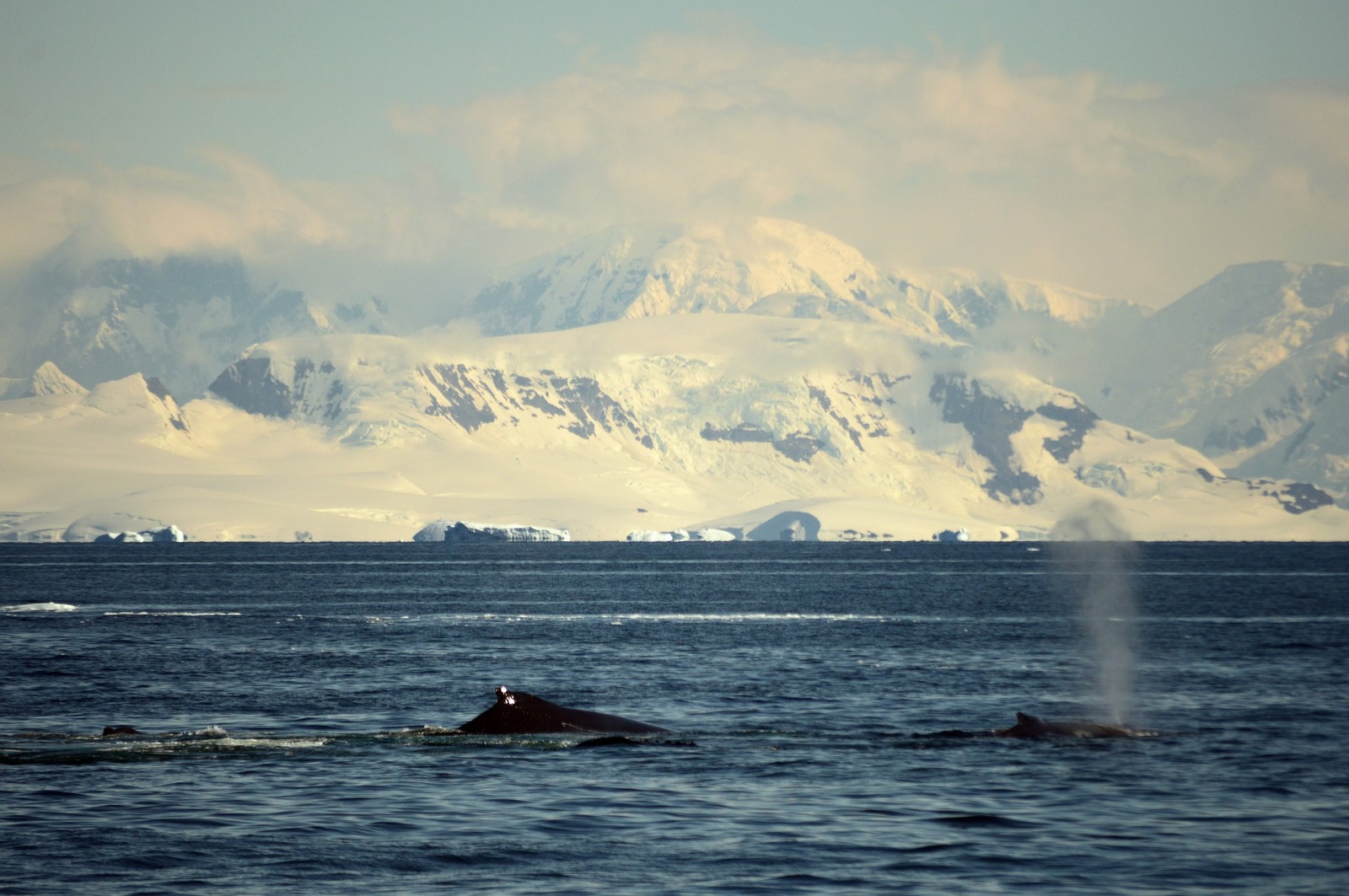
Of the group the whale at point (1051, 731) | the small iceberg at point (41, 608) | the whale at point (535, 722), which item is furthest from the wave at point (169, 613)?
the whale at point (1051, 731)

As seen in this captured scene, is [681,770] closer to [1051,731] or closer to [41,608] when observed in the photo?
[1051,731]

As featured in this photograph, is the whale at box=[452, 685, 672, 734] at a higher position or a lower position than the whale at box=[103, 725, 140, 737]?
higher

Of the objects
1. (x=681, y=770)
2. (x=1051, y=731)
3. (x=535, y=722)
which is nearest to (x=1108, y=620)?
(x=1051, y=731)

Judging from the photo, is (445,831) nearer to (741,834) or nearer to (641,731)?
(741,834)

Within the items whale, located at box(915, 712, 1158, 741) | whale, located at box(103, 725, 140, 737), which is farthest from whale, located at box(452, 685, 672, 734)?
whale, located at box(103, 725, 140, 737)

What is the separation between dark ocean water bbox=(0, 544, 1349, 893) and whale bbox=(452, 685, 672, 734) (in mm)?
901

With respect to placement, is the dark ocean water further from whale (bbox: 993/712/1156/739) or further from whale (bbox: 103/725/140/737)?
whale (bbox: 993/712/1156/739)

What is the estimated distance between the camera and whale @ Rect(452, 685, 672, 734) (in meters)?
46.8

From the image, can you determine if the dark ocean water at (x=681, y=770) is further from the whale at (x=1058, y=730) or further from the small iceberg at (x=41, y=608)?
the small iceberg at (x=41, y=608)

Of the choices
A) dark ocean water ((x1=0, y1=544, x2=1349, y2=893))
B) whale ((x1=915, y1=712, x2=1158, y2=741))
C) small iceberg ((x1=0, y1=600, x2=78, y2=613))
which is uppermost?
small iceberg ((x1=0, y1=600, x2=78, y2=613))

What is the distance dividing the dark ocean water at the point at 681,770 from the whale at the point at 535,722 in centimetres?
90

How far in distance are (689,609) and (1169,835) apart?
314 ft

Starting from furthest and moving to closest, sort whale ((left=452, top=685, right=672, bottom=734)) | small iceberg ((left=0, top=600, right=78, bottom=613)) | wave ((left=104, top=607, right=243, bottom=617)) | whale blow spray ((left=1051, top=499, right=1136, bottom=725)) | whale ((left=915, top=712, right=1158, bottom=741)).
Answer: small iceberg ((left=0, top=600, right=78, bottom=613)), wave ((left=104, top=607, right=243, bottom=617)), whale blow spray ((left=1051, top=499, right=1136, bottom=725)), whale ((left=452, top=685, right=672, bottom=734)), whale ((left=915, top=712, right=1158, bottom=741))

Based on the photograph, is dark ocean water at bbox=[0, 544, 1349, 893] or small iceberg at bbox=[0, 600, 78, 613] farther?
small iceberg at bbox=[0, 600, 78, 613]
